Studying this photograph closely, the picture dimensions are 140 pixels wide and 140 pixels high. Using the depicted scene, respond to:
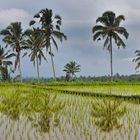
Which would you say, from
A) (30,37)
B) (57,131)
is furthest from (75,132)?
(30,37)

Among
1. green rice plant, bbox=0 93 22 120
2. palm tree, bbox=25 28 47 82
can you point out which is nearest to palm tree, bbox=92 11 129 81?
palm tree, bbox=25 28 47 82

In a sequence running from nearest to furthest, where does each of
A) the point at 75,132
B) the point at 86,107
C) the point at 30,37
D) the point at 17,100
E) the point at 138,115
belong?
the point at 75,132 → the point at 138,115 → the point at 17,100 → the point at 86,107 → the point at 30,37

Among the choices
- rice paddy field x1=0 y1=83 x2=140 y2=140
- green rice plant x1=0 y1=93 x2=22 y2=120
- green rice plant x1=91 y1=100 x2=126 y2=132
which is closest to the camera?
rice paddy field x1=0 y1=83 x2=140 y2=140

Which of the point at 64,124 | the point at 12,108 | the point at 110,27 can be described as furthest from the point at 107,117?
the point at 110,27

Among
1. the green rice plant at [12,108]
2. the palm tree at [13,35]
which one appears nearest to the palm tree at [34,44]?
the palm tree at [13,35]

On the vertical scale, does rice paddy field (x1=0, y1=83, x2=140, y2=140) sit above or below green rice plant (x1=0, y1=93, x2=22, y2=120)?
below

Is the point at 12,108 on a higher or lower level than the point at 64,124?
higher

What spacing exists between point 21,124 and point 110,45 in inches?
1212

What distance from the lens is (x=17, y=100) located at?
9.95 meters

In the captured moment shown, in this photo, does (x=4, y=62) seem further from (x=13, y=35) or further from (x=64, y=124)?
(x=64, y=124)

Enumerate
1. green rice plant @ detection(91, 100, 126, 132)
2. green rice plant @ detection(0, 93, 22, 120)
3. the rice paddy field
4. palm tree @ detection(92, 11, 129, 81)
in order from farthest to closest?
palm tree @ detection(92, 11, 129, 81) → green rice plant @ detection(0, 93, 22, 120) → green rice plant @ detection(91, 100, 126, 132) → the rice paddy field

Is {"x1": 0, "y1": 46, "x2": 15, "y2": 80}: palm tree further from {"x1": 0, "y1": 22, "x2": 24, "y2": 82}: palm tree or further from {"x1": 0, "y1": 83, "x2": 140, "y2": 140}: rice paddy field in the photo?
{"x1": 0, "y1": 83, "x2": 140, "y2": 140}: rice paddy field

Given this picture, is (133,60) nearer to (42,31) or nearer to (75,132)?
(42,31)

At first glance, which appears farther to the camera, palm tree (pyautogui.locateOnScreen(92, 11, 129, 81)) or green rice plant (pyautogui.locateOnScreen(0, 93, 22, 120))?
palm tree (pyautogui.locateOnScreen(92, 11, 129, 81))
